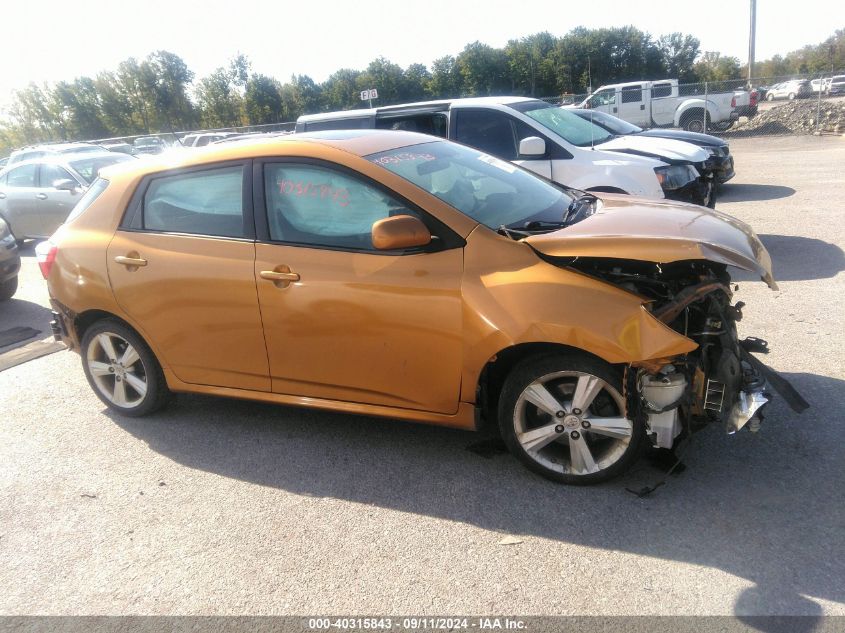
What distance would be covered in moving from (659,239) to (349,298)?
1.62 metres

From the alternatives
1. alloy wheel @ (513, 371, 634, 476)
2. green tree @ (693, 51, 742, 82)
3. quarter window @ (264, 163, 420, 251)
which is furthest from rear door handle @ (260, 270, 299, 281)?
green tree @ (693, 51, 742, 82)

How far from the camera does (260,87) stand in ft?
182

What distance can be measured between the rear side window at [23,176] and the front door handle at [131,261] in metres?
9.91

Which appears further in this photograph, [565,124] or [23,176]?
[23,176]

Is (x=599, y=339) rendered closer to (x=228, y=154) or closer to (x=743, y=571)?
(x=743, y=571)

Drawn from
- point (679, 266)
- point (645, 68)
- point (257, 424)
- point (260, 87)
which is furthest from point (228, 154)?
point (645, 68)

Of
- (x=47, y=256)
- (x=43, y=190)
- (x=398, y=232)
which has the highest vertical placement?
(x=398, y=232)

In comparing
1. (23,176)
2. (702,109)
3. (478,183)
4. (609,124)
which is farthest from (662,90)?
(478,183)

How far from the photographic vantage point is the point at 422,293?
3623mm

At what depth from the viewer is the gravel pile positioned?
2288 cm

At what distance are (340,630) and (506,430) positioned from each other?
1.32m

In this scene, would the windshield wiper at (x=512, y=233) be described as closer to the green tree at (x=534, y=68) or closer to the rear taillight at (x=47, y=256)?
the rear taillight at (x=47, y=256)

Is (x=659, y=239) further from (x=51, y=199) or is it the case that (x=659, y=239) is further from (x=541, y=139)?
(x=51, y=199)

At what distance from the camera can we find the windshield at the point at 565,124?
27.3ft
